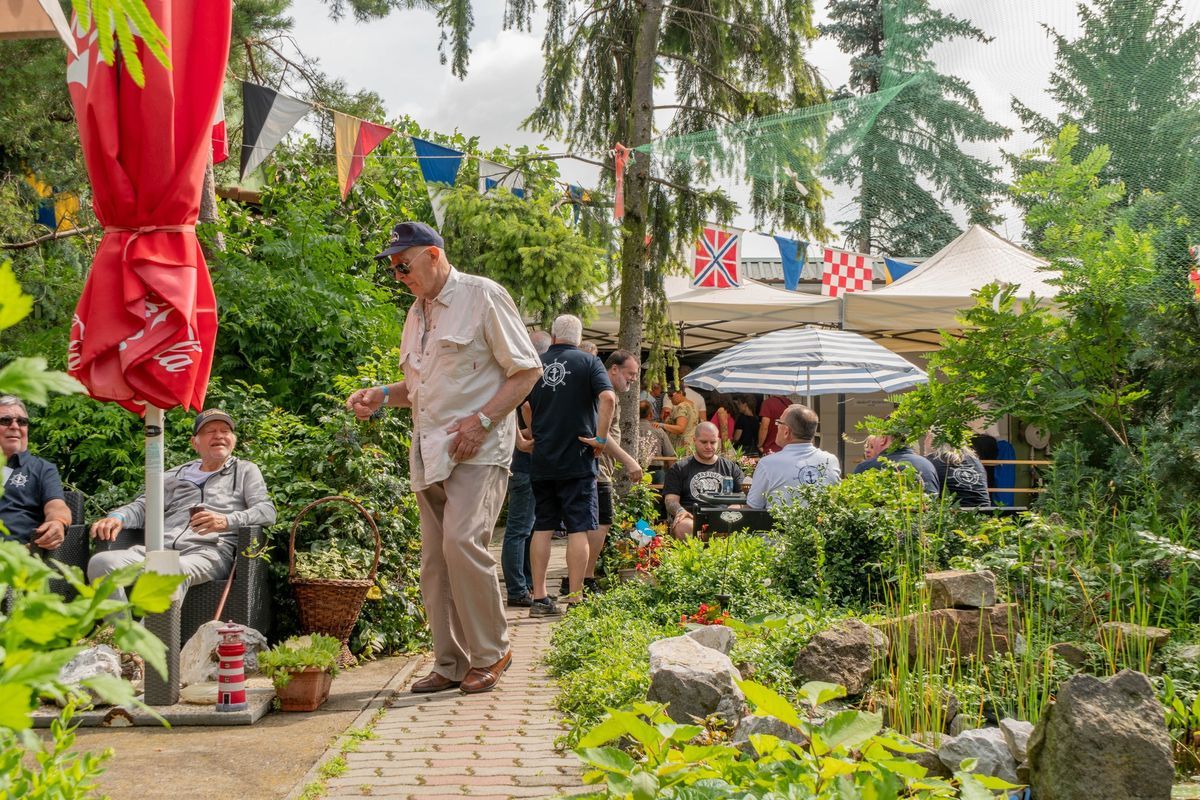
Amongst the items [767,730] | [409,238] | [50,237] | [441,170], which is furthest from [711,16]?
[767,730]

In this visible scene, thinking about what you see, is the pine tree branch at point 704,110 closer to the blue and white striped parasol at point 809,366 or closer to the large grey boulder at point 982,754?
the blue and white striped parasol at point 809,366

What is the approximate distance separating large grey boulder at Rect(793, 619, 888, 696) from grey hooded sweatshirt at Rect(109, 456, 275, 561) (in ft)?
9.45

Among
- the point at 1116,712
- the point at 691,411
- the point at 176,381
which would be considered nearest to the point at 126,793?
the point at 176,381

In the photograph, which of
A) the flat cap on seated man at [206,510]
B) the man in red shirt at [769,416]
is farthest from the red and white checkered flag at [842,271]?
the flat cap on seated man at [206,510]

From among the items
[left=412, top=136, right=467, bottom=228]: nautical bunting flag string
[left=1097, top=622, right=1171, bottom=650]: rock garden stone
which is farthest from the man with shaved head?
[left=1097, top=622, right=1171, bottom=650]: rock garden stone

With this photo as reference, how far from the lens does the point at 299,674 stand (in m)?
4.54

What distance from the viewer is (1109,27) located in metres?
4.96

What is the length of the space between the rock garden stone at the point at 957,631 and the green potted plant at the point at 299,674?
215 centimetres

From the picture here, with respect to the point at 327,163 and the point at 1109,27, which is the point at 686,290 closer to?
the point at 327,163

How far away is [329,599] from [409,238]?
5.58ft

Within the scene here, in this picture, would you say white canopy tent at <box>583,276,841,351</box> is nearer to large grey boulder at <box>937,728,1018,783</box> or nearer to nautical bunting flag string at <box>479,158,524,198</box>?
nautical bunting flag string at <box>479,158,524,198</box>

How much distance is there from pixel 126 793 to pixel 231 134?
828 cm

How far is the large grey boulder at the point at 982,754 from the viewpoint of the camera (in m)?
2.95

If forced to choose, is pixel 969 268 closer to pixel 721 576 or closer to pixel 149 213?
pixel 721 576
